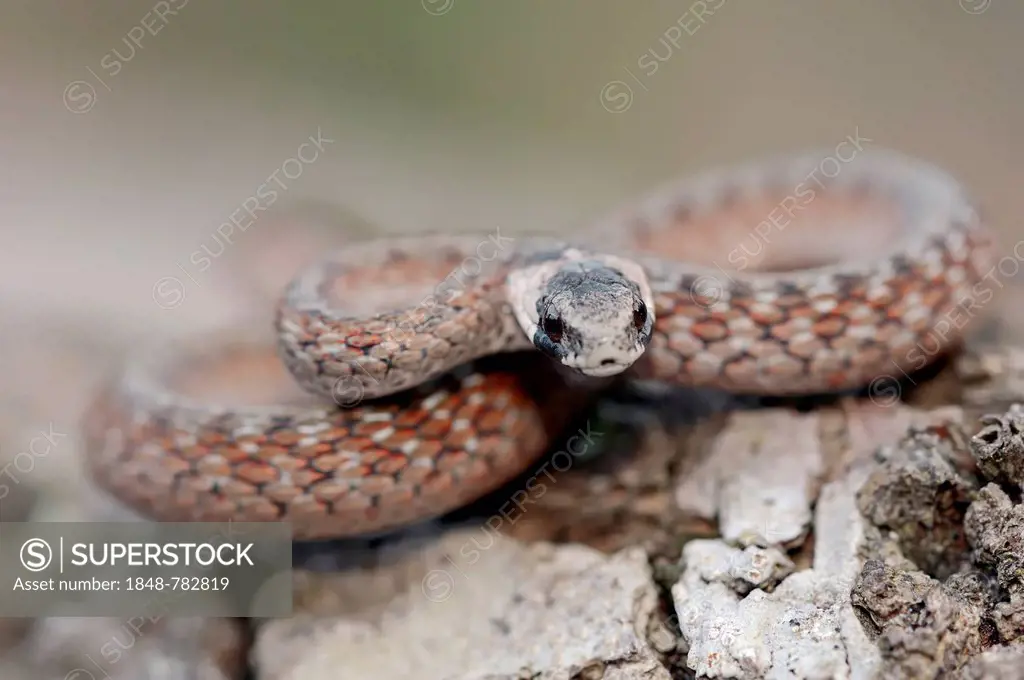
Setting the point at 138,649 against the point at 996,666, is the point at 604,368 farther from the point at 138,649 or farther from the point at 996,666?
the point at 138,649

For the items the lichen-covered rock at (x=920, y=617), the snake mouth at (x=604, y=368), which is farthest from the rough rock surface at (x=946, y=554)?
the snake mouth at (x=604, y=368)

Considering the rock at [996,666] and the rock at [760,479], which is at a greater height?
the rock at [760,479]

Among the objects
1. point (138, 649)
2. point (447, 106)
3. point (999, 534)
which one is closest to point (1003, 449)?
point (999, 534)

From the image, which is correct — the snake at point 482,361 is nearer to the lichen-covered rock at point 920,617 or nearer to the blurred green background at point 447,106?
the lichen-covered rock at point 920,617

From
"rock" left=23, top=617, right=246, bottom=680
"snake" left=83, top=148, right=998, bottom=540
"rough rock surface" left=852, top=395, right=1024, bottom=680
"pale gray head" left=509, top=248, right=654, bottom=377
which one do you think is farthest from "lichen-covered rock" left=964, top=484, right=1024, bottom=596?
"rock" left=23, top=617, right=246, bottom=680

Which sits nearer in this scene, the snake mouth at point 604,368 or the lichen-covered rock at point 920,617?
the lichen-covered rock at point 920,617

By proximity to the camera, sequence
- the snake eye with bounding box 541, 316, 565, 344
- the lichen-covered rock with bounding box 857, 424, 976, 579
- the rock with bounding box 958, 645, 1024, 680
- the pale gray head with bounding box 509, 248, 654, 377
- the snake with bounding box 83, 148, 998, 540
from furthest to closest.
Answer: the snake with bounding box 83, 148, 998, 540, the snake eye with bounding box 541, 316, 565, 344, the pale gray head with bounding box 509, 248, 654, 377, the lichen-covered rock with bounding box 857, 424, 976, 579, the rock with bounding box 958, 645, 1024, 680

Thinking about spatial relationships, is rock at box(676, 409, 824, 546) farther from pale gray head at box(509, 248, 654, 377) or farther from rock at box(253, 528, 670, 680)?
pale gray head at box(509, 248, 654, 377)
